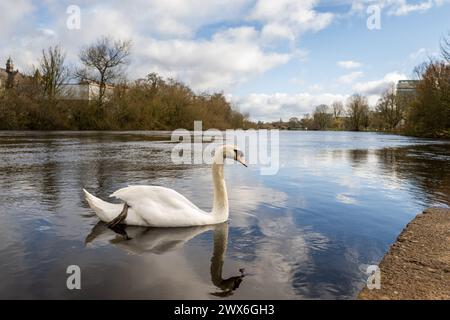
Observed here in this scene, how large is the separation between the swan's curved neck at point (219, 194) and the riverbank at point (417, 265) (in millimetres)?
2556

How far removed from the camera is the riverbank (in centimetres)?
377

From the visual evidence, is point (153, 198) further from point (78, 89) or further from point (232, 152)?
point (78, 89)

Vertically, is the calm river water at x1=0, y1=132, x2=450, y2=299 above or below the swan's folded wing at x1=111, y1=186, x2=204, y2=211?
below

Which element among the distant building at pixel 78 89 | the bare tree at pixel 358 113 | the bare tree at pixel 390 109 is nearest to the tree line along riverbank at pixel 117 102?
the distant building at pixel 78 89

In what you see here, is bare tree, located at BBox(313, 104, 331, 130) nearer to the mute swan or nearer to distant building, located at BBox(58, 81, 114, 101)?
distant building, located at BBox(58, 81, 114, 101)

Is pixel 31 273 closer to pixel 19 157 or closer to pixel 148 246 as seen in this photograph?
pixel 148 246

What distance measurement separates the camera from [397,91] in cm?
10256

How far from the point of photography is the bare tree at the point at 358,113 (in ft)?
415

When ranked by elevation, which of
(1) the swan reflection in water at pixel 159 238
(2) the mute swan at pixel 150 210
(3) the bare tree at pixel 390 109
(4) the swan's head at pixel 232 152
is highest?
(3) the bare tree at pixel 390 109

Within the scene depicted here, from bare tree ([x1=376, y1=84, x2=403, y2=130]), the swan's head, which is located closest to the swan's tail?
the swan's head

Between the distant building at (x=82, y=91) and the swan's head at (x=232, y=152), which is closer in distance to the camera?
the swan's head at (x=232, y=152)

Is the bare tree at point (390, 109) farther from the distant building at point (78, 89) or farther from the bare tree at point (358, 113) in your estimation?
the distant building at point (78, 89)

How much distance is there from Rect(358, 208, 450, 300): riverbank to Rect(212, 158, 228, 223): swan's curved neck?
2556mm
